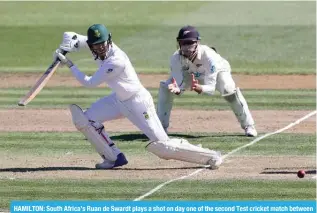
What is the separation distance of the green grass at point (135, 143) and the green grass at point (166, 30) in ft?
26.5

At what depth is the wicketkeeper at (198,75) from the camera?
15.8 m

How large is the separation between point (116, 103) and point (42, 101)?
6.80 meters

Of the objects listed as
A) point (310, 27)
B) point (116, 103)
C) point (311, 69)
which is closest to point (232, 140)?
point (116, 103)

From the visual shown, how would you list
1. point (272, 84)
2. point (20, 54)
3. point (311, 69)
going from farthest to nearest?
1. point (20, 54)
2. point (311, 69)
3. point (272, 84)

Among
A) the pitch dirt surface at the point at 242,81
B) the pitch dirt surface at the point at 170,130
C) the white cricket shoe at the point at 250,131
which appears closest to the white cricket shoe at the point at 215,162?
the pitch dirt surface at the point at 170,130

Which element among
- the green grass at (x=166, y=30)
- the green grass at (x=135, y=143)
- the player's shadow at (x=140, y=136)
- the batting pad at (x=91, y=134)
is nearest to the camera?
the batting pad at (x=91, y=134)

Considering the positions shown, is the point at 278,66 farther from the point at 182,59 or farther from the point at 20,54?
the point at 182,59

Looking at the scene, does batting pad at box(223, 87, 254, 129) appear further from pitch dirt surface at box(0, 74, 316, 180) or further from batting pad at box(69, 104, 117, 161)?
batting pad at box(69, 104, 117, 161)

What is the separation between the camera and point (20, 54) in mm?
28203

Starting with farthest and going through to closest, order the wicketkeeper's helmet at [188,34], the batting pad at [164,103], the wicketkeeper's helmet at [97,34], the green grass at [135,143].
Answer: the batting pad at [164,103], the green grass at [135,143], the wicketkeeper's helmet at [188,34], the wicketkeeper's helmet at [97,34]

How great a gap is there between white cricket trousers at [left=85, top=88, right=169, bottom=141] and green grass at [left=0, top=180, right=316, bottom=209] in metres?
0.82

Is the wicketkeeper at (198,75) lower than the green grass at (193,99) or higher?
higher

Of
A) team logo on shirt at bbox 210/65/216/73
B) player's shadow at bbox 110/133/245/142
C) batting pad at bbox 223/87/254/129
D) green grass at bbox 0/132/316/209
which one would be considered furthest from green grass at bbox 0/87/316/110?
green grass at bbox 0/132/316/209

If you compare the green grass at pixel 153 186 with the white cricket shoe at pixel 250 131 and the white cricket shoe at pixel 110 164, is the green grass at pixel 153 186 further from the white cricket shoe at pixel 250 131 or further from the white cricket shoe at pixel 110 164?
the white cricket shoe at pixel 250 131
